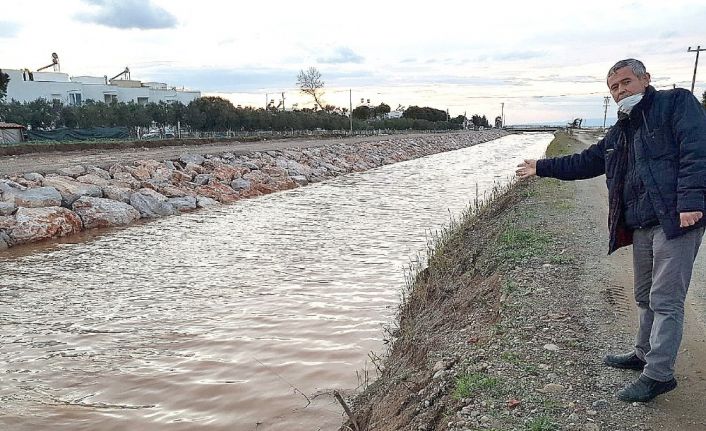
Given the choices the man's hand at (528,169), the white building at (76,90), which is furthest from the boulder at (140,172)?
the white building at (76,90)

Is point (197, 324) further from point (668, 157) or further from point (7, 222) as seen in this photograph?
point (7, 222)

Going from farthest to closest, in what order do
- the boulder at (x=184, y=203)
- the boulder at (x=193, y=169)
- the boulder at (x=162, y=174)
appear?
the boulder at (x=193, y=169) < the boulder at (x=162, y=174) < the boulder at (x=184, y=203)

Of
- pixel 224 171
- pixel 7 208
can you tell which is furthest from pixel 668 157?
pixel 224 171

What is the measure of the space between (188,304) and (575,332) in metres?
5.36

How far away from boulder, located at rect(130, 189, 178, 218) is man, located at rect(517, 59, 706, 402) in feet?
49.2

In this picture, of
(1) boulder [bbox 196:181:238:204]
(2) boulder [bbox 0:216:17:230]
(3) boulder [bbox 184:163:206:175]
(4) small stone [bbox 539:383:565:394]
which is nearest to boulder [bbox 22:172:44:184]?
(2) boulder [bbox 0:216:17:230]

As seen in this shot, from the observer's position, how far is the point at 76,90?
2741 inches

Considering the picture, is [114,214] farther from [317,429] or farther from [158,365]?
[317,429]

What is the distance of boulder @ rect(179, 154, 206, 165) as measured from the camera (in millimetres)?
23641

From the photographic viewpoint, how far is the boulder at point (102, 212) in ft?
48.4

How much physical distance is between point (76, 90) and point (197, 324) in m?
72.6

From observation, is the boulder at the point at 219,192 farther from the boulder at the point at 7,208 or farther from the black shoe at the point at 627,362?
the black shoe at the point at 627,362

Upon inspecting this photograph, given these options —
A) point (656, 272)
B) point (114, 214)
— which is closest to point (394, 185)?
point (114, 214)

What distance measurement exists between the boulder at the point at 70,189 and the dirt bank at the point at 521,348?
38.1 ft
